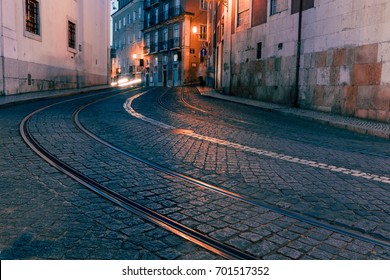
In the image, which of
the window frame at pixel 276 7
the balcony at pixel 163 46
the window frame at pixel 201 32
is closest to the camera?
the window frame at pixel 276 7

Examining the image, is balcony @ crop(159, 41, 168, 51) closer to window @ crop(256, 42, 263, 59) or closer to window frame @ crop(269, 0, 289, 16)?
window @ crop(256, 42, 263, 59)

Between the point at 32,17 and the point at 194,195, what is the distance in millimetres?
18706

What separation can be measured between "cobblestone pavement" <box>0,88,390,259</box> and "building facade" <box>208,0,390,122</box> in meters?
4.82

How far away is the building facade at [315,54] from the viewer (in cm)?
1148

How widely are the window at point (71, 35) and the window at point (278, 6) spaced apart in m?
14.1

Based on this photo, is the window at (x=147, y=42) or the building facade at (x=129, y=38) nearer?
the window at (x=147, y=42)

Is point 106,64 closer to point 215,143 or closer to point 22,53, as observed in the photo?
point 22,53

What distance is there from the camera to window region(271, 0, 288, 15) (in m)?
16.9

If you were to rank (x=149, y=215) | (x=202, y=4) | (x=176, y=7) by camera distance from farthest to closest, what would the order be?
1. (x=176, y=7)
2. (x=202, y=4)
3. (x=149, y=215)

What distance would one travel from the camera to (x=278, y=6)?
17.5 metres

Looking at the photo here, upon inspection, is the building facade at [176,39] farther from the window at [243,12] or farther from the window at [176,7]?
the window at [243,12]

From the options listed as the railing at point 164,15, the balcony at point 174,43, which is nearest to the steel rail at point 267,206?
the balcony at point 174,43

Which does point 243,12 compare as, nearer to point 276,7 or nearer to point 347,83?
point 276,7

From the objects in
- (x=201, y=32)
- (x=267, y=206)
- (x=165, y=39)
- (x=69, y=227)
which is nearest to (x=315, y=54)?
(x=267, y=206)
